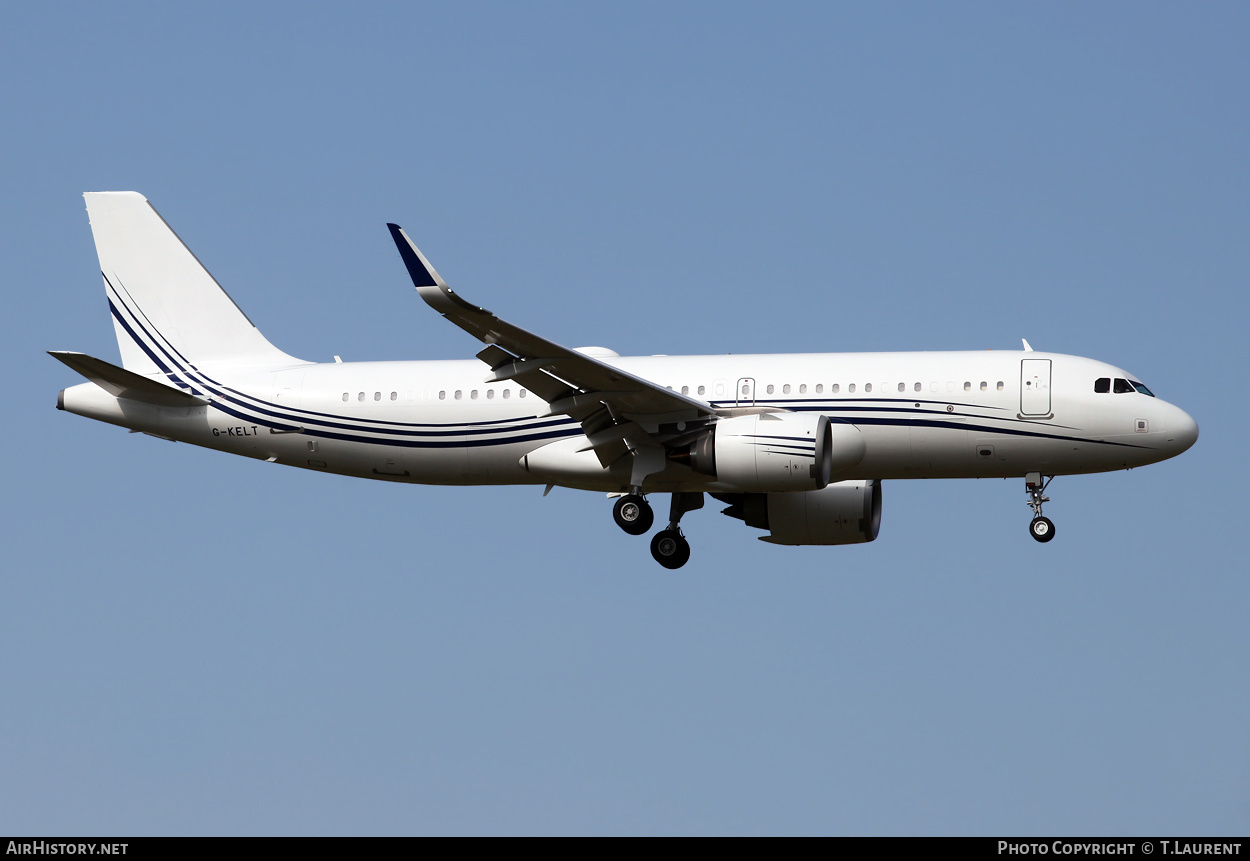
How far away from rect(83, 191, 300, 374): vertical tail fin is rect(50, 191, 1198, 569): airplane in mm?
68

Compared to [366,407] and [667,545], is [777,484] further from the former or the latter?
[366,407]

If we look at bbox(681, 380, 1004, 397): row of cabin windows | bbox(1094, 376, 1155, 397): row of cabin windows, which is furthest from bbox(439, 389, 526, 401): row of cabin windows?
bbox(1094, 376, 1155, 397): row of cabin windows

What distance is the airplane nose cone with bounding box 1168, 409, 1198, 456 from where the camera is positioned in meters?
32.3

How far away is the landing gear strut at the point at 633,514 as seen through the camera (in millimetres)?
34062

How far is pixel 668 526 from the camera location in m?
35.2

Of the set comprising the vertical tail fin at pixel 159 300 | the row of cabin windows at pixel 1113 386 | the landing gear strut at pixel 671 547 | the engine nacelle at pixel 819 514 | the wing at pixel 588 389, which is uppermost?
the vertical tail fin at pixel 159 300

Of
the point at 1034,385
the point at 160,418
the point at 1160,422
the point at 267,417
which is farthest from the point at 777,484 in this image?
the point at 160,418

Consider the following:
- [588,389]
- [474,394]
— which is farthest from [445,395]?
[588,389]

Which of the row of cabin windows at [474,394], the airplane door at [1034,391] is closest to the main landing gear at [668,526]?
the row of cabin windows at [474,394]

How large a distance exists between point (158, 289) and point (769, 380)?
15575 mm

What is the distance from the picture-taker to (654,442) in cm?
3294

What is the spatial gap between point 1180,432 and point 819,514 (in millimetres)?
8363

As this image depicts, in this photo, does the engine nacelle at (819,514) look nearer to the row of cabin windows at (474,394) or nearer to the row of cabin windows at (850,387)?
the row of cabin windows at (850,387)

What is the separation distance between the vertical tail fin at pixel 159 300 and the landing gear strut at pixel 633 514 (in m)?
9.10
